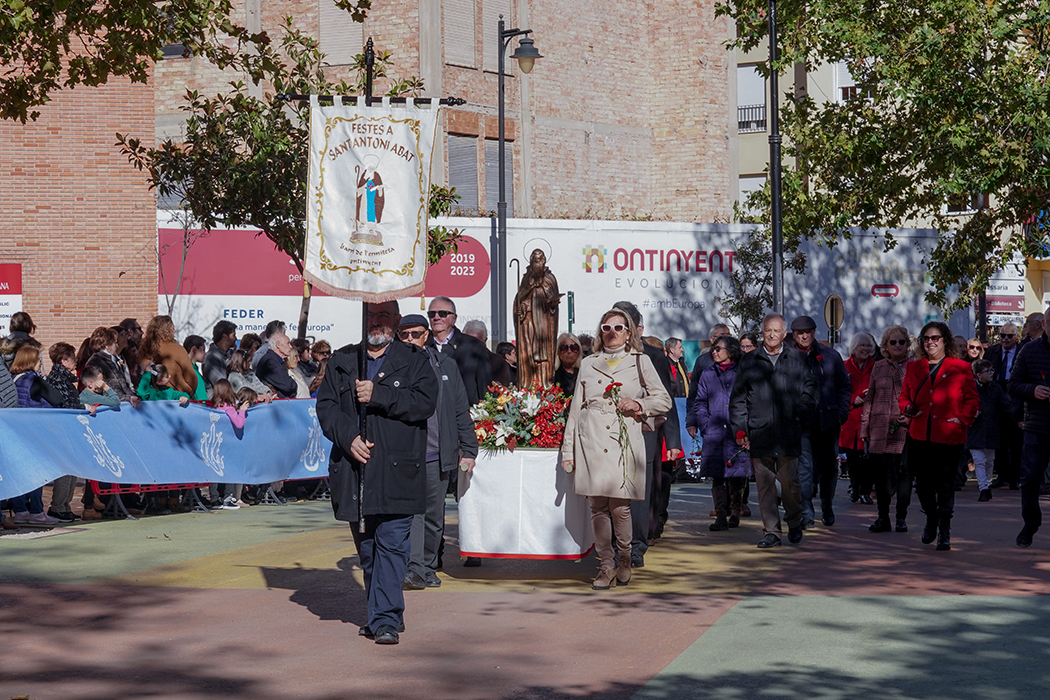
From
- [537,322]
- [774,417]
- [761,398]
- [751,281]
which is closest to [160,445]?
[537,322]

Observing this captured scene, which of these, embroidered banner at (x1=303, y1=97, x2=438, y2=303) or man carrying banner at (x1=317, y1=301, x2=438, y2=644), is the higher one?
embroidered banner at (x1=303, y1=97, x2=438, y2=303)

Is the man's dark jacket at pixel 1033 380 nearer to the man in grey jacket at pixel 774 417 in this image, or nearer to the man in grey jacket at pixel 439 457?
the man in grey jacket at pixel 774 417

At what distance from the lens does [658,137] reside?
4381cm

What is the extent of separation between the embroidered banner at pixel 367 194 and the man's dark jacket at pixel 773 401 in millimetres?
4277

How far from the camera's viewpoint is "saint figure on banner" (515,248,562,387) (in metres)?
14.9

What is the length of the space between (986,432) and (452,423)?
33.1 ft

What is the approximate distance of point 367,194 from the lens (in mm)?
Result: 9586

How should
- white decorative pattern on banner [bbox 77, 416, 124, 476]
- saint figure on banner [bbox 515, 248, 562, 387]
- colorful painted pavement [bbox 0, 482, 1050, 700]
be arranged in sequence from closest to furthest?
1. colorful painted pavement [bbox 0, 482, 1050, 700]
2. white decorative pattern on banner [bbox 77, 416, 124, 476]
3. saint figure on banner [bbox 515, 248, 562, 387]

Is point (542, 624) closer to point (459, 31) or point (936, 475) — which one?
point (936, 475)

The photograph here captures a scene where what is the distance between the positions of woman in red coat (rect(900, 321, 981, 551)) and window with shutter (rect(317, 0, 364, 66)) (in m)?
26.7

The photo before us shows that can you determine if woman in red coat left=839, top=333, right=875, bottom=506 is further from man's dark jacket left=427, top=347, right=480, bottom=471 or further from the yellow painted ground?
man's dark jacket left=427, top=347, right=480, bottom=471

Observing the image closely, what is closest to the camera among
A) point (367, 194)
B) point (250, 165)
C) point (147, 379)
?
point (367, 194)

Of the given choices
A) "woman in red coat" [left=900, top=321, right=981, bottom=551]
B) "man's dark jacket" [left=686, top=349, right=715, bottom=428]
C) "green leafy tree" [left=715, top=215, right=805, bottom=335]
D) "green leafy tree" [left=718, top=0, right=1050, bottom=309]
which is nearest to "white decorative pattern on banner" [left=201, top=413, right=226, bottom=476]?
"man's dark jacket" [left=686, top=349, right=715, bottom=428]

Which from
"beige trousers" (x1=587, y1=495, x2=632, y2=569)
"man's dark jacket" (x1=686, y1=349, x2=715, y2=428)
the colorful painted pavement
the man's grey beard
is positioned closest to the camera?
the colorful painted pavement
